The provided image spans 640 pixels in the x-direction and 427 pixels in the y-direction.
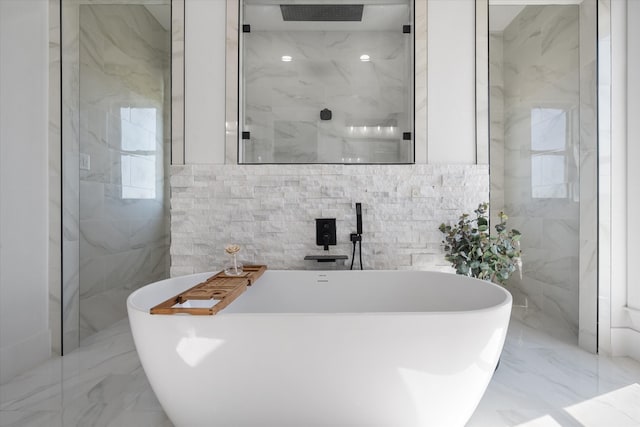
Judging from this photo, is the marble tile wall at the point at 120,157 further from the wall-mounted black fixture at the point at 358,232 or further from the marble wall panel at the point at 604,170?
the marble wall panel at the point at 604,170

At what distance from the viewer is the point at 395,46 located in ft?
8.00

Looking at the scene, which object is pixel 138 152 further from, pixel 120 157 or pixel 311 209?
pixel 311 209

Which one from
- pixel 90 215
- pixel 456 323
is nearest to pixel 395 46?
pixel 456 323

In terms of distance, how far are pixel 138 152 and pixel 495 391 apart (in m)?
3.12

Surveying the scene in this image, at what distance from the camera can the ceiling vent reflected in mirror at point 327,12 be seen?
2.45 m

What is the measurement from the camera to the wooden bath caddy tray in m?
1.23

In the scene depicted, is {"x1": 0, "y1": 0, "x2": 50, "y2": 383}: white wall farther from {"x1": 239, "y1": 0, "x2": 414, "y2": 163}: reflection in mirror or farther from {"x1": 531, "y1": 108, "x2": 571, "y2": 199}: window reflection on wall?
{"x1": 531, "y1": 108, "x2": 571, "y2": 199}: window reflection on wall

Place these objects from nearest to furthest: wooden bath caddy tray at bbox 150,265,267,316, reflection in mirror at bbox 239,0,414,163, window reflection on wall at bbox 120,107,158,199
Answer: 1. wooden bath caddy tray at bbox 150,265,267,316
2. reflection in mirror at bbox 239,0,414,163
3. window reflection on wall at bbox 120,107,158,199

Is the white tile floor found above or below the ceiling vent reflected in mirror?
below

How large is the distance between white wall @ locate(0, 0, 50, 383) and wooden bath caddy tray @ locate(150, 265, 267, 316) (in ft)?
3.41

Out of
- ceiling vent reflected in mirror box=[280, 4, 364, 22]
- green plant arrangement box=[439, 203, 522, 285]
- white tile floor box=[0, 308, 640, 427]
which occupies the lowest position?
white tile floor box=[0, 308, 640, 427]

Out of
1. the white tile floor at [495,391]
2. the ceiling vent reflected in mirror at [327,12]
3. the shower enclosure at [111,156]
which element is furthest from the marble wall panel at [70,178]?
the ceiling vent reflected in mirror at [327,12]

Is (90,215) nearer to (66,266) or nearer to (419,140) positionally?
(66,266)

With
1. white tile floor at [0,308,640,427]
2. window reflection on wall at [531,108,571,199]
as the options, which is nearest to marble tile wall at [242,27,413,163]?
window reflection on wall at [531,108,571,199]
